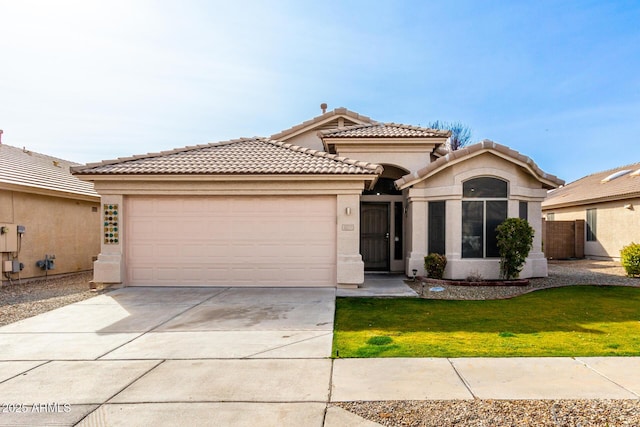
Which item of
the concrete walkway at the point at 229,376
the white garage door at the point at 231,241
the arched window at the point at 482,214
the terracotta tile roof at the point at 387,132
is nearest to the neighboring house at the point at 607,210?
the arched window at the point at 482,214

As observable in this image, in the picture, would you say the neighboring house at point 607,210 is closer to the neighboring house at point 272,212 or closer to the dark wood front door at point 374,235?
the neighboring house at point 272,212

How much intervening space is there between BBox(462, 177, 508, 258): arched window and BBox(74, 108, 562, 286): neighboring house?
3cm

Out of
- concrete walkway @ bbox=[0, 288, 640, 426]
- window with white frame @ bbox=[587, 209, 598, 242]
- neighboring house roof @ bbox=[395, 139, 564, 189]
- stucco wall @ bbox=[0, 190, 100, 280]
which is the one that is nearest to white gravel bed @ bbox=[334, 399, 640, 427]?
concrete walkway @ bbox=[0, 288, 640, 426]

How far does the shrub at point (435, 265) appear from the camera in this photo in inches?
453

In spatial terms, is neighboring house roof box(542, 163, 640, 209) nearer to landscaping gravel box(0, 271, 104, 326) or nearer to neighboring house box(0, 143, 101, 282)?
landscaping gravel box(0, 271, 104, 326)

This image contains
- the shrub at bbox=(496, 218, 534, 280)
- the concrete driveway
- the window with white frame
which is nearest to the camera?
the concrete driveway

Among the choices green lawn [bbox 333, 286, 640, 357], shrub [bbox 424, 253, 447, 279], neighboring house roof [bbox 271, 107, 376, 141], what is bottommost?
green lawn [bbox 333, 286, 640, 357]

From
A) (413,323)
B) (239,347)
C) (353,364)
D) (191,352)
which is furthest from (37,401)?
(413,323)

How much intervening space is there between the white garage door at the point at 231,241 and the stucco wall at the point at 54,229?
4.37m

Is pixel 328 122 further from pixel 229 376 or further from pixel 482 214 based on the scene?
pixel 229 376

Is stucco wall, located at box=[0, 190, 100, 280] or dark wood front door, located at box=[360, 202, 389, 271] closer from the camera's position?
stucco wall, located at box=[0, 190, 100, 280]

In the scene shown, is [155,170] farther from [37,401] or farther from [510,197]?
[510,197]

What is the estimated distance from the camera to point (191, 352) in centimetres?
557

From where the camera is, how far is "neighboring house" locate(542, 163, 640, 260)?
54.6 feet
